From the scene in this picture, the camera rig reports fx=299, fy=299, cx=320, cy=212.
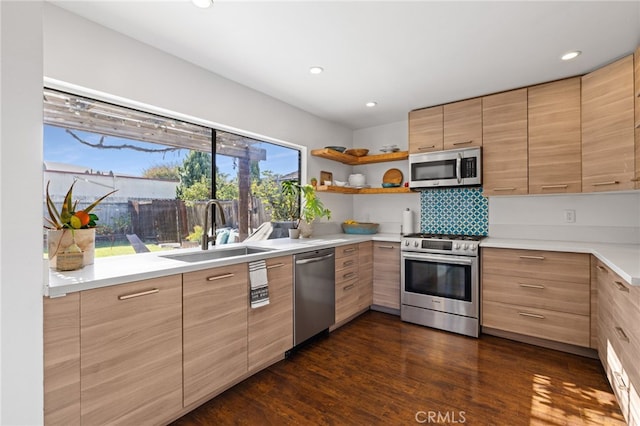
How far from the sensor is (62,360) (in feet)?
4.16

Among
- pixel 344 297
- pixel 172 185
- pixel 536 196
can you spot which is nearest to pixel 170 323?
pixel 172 185

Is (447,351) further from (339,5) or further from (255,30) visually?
(255,30)

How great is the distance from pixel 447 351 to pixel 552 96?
246 centimetres

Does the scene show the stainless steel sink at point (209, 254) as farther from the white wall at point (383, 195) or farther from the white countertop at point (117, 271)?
the white wall at point (383, 195)

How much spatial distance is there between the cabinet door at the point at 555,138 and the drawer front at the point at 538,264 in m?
0.62

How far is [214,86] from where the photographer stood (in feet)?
8.32

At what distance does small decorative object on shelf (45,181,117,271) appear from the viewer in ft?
5.07

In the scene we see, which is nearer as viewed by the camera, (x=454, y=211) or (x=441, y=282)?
(x=441, y=282)

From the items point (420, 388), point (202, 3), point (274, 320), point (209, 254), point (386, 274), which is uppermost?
point (202, 3)

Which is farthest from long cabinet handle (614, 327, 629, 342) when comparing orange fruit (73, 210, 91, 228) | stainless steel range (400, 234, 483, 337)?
orange fruit (73, 210, 91, 228)

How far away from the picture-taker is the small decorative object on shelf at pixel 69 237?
1544 millimetres

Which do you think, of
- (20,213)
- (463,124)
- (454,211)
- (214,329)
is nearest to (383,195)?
(454,211)

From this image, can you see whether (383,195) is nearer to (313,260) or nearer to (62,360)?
(313,260)

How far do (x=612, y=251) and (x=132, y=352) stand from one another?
3221 millimetres
